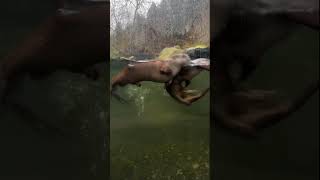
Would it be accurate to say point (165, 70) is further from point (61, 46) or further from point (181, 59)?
point (61, 46)

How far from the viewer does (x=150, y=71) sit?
232 centimetres

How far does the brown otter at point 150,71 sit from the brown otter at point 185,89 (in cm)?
3

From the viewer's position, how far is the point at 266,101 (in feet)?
7.65

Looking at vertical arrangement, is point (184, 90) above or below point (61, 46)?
below

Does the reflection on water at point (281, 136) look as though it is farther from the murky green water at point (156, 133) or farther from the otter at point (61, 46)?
the otter at point (61, 46)

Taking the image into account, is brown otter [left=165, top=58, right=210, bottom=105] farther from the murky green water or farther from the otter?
the otter

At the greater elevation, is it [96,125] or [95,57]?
[95,57]

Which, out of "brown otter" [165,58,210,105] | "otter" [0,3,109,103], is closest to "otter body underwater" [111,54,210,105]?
"brown otter" [165,58,210,105]

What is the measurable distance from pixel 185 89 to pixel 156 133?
242mm

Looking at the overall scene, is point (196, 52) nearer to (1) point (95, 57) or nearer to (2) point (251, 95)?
(2) point (251, 95)

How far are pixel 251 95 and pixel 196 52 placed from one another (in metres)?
0.32

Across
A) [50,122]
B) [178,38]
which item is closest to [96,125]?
[50,122]

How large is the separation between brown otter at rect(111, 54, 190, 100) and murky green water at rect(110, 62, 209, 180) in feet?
0.10

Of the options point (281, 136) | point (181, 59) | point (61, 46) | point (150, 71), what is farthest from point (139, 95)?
point (281, 136)
